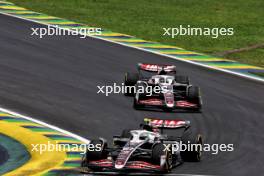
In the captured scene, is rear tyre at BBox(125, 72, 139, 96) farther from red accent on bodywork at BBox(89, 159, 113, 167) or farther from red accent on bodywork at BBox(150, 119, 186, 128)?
red accent on bodywork at BBox(89, 159, 113, 167)

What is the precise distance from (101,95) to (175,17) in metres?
13.6

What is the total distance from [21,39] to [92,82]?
654 cm

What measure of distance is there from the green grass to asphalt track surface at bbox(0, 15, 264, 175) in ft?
10.2

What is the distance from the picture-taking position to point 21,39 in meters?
37.8

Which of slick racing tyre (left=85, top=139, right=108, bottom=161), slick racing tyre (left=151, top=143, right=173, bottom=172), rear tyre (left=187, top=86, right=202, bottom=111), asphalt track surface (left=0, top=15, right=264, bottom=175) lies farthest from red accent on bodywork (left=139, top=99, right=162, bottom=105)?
slick racing tyre (left=85, top=139, right=108, bottom=161)

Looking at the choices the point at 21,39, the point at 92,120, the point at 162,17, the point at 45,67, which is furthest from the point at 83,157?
the point at 162,17

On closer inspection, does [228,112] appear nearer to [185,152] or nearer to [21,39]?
[185,152]

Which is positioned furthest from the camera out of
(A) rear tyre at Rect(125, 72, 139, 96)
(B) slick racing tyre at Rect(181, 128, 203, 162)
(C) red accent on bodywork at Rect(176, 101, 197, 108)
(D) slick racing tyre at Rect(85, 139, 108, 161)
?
(A) rear tyre at Rect(125, 72, 139, 96)

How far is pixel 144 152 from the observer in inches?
906

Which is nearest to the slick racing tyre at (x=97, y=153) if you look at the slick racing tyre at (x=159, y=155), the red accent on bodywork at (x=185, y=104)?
the slick racing tyre at (x=159, y=155)

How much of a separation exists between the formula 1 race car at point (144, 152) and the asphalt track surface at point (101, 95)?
0.44 m

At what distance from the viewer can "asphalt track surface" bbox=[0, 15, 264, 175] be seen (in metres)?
26.0

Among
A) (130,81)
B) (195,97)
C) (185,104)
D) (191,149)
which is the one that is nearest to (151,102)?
(185,104)

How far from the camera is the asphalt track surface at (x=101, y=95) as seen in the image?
26016 millimetres
